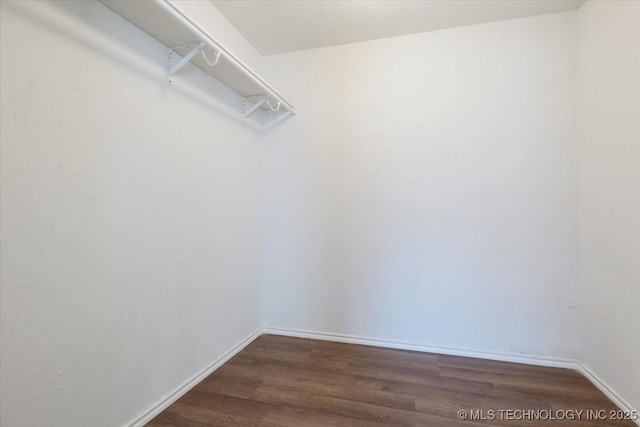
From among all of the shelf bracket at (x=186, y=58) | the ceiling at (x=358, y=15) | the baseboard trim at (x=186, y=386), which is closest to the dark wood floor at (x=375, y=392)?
the baseboard trim at (x=186, y=386)

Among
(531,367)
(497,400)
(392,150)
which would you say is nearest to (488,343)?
(531,367)

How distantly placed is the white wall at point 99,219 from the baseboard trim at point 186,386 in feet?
0.11

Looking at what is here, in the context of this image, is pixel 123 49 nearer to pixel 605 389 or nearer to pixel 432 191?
pixel 432 191

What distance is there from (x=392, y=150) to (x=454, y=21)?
3.27 feet

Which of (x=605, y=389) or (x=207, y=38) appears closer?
(x=207, y=38)

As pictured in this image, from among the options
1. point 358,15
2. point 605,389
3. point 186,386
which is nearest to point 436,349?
point 605,389

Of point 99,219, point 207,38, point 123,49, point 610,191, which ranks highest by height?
point 207,38

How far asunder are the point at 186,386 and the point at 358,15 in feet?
8.65

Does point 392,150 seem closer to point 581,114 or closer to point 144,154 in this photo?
point 581,114

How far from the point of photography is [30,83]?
1.04 meters

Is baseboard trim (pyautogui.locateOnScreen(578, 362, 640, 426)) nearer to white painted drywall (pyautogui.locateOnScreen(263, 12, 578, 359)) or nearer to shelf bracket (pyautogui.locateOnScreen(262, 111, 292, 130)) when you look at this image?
white painted drywall (pyautogui.locateOnScreen(263, 12, 578, 359))

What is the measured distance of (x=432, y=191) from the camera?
2.26 metres

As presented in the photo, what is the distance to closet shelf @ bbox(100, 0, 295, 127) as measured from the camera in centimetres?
129

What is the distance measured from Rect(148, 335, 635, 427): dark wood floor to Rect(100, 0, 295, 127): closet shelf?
71.4 inches
